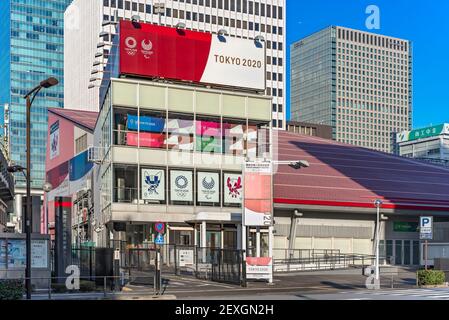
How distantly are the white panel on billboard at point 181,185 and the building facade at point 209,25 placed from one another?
110 m

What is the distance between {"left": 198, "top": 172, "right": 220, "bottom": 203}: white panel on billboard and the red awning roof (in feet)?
19.9

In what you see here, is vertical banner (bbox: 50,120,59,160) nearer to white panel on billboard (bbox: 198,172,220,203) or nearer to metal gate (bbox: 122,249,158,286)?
white panel on billboard (bbox: 198,172,220,203)

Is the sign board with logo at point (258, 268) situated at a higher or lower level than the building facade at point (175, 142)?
lower

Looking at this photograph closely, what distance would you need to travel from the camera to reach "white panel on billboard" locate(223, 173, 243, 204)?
167 feet

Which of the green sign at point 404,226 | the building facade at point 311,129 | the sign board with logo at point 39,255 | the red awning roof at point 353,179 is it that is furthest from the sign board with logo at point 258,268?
the building facade at point 311,129

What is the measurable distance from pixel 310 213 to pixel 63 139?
195 ft

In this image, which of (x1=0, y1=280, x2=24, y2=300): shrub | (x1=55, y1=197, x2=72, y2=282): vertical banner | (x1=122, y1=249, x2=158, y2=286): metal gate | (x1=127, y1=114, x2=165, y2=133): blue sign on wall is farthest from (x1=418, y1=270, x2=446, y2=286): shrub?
(x1=127, y1=114, x2=165, y2=133): blue sign on wall

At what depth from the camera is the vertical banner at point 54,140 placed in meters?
110

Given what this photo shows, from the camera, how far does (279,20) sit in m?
172

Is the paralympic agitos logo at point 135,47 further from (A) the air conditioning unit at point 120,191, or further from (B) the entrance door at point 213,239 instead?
(B) the entrance door at point 213,239

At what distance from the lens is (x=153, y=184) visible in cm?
4806

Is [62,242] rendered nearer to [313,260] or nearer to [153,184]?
[153,184]
